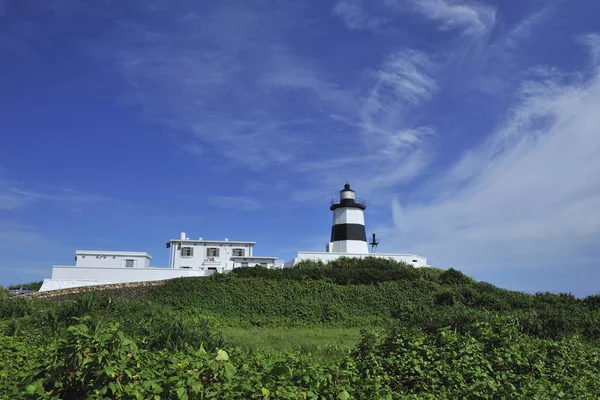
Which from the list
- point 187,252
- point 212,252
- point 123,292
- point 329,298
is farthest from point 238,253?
point 329,298

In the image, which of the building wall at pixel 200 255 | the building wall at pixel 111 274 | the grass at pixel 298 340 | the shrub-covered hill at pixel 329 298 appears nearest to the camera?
the grass at pixel 298 340

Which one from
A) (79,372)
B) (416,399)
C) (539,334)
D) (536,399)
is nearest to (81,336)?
(79,372)

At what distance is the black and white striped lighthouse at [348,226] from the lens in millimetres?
36719

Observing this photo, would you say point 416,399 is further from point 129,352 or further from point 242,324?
point 242,324

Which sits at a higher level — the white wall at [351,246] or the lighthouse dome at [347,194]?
the lighthouse dome at [347,194]

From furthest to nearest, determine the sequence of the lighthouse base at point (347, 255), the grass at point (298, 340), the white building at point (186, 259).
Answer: the lighthouse base at point (347, 255), the white building at point (186, 259), the grass at point (298, 340)

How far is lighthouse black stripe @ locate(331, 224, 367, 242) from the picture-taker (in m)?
36.8

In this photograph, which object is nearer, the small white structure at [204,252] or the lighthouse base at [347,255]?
the lighthouse base at [347,255]

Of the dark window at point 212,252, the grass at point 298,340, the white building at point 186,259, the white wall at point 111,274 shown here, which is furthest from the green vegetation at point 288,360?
the dark window at point 212,252

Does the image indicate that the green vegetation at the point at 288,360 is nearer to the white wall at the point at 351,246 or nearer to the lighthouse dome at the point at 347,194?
the white wall at the point at 351,246

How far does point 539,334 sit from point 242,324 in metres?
9.56

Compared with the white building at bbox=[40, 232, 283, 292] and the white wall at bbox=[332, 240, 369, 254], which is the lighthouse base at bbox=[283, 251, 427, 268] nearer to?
the white building at bbox=[40, 232, 283, 292]

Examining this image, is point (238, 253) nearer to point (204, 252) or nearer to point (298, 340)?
point (204, 252)

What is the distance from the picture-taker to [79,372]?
3.64 m
